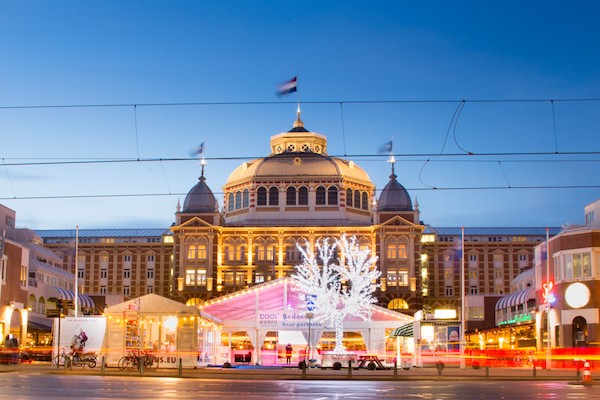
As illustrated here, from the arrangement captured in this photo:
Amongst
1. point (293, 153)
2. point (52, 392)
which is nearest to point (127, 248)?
point (293, 153)

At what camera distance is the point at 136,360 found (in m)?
52.4

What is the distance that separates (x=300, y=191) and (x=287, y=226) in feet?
22.7

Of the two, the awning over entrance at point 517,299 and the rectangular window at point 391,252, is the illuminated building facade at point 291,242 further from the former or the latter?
the awning over entrance at point 517,299

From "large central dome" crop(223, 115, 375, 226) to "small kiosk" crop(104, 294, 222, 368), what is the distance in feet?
223

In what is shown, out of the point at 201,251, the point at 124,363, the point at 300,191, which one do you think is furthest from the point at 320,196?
the point at 124,363

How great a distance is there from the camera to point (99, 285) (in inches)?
5655

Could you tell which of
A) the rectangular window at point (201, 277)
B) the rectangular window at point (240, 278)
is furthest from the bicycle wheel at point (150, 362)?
the rectangular window at point (240, 278)

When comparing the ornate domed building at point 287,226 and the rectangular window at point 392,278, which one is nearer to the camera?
the rectangular window at point 392,278

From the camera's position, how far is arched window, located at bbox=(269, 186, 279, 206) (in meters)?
130

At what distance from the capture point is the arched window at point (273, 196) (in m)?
130

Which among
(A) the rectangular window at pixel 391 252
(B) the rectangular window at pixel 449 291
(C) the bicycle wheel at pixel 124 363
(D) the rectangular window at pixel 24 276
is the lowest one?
(C) the bicycle wheel at pixel 124 363

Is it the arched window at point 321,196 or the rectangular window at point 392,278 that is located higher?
the arched window at point 321,196

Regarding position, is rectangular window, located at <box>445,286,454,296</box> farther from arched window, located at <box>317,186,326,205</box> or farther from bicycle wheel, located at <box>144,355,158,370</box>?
bicycle wheel, located at <box>144,355,158,370</box>

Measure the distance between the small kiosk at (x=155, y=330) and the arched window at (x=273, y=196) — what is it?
70.9 metres
